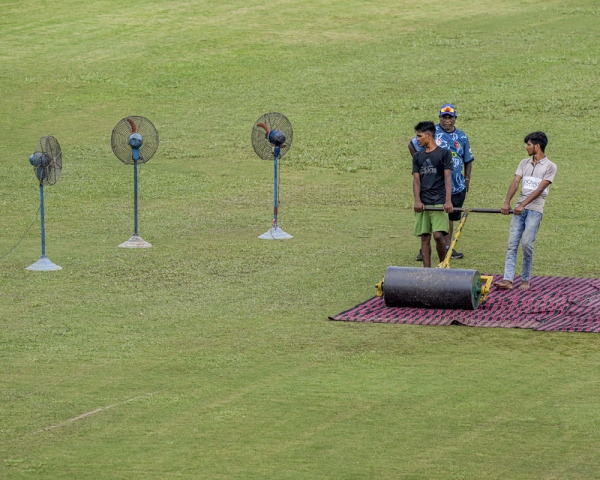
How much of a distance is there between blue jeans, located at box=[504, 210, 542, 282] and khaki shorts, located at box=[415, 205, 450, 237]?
747 millimetres

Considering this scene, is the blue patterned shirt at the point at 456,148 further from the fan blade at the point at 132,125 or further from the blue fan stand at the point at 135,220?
the fan blade at the point at 132,125

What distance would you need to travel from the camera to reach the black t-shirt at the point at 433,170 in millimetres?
13031

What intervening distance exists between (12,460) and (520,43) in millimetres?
26266

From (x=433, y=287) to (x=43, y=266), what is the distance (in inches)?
200

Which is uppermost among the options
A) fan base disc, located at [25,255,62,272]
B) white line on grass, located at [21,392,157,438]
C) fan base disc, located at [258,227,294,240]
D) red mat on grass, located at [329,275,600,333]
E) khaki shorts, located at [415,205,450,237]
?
khaki shorts, located at [415,205,450,237]

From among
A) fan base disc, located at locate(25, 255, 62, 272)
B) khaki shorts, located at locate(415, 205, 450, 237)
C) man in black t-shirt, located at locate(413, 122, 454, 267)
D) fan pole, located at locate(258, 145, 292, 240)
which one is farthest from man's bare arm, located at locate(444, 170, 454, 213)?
fan base disc, located at locate(25, 255, 62, 272)

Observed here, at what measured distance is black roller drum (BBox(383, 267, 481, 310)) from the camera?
11695 millimetres

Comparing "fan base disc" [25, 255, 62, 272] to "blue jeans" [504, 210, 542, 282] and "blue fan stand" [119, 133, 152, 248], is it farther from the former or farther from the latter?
"blue jeans" [504, 210, 542, 282]

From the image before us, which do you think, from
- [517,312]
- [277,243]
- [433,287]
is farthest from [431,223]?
[277,243]

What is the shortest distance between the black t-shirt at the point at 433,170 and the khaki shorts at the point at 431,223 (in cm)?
16

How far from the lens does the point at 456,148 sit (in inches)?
570

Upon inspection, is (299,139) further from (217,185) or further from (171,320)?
(171,320)

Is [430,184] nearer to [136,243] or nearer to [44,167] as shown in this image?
[136,243]

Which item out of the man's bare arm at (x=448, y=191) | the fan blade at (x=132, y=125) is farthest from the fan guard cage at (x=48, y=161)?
the man's bare arm at (x=448, y=191)
